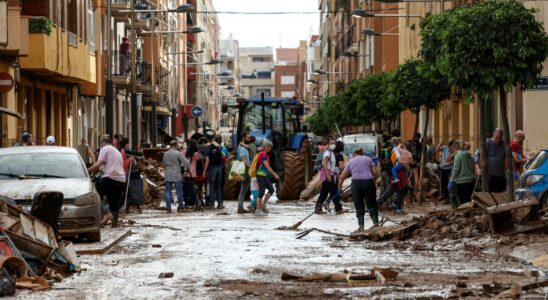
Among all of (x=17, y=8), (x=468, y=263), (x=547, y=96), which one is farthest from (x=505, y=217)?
(x=17, y=8)

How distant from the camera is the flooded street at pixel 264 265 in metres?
13.6

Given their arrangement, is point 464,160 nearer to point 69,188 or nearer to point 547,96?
point 547,96

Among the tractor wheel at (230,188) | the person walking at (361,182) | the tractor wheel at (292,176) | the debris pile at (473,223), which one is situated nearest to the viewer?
the debris pile at (473,223)

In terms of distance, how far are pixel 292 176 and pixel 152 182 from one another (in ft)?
12.4

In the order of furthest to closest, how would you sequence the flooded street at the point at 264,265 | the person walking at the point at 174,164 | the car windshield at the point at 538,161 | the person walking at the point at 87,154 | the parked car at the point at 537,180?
1. the person walking at the point at 87,154
2. the person walking at the point at 174,164
3. the car windshield at the point at 538,161
4. the parked car at the point at 537,180
5. the flooded street at the point at 264,265

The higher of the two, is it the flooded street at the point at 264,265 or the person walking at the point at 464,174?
the person walking at the point at 464,174

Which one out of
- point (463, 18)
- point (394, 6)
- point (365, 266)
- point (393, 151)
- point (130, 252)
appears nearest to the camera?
point (365, 266)

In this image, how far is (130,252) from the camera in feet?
63.7

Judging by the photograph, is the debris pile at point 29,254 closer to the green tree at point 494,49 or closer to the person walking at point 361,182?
the person walking at point 361,182

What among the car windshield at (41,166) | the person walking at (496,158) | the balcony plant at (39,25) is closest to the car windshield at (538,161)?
the person walking at (496,158)

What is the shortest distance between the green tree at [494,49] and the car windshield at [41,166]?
772cm

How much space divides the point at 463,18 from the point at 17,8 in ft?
41.7

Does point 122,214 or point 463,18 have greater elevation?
point 463,18

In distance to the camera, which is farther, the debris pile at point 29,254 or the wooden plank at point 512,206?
the wooden plank at point 512,206
